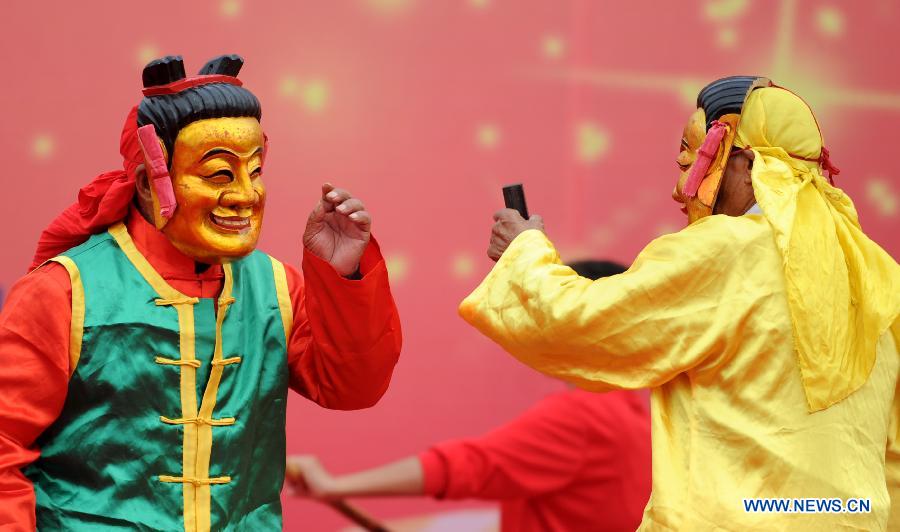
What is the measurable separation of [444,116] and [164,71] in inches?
63.6

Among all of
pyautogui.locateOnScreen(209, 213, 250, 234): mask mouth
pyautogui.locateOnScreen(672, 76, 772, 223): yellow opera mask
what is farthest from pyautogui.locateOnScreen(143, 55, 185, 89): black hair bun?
pyautogui.locateOnScreen(672, 76, 772, 223): yellow opera mask

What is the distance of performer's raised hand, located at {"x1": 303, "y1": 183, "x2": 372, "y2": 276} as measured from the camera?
2348 millimetres

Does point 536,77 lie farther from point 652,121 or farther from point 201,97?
point 201,97

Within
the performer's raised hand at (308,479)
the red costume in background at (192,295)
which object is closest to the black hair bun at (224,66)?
the red costume in background at (192,295)

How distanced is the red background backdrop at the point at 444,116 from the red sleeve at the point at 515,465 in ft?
2.70

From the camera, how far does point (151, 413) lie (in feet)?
7.41

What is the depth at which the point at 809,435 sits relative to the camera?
221 cm

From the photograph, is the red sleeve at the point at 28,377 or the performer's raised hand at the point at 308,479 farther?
the performer's raised hand at the point at 308,479

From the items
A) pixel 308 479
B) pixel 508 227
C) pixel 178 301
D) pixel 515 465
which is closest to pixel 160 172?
pixel 178 301

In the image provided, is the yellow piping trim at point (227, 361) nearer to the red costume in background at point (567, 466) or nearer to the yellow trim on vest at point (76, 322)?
the yellow trim on vest at point (76, 322)

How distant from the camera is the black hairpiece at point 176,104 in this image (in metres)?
2.29

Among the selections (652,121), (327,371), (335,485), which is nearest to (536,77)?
(652,121)

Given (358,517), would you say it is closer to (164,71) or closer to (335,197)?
(335,197)

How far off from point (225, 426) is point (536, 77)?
198cm
